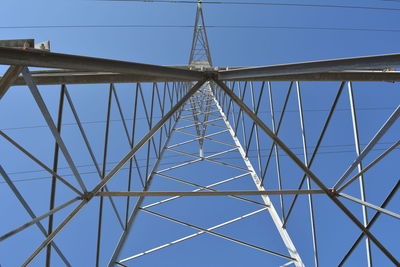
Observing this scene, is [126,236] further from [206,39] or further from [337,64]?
[206,39]

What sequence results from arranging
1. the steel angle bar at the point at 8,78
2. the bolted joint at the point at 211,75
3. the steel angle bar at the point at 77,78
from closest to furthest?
the steel angle bar at the point at 8,78, the steel angle bar at the point at 77,78, the bolted joint at the point at 211,75

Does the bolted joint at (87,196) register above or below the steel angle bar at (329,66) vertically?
below

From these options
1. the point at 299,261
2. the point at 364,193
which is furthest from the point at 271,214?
the point at 364,193

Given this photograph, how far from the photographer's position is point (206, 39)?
1923 cm

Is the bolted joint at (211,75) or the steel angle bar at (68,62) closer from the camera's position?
the steel angle bar at (68,62)

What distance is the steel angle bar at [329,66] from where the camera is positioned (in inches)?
160

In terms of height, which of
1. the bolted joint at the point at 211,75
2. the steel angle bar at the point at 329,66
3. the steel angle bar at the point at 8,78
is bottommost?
the steel angle bar at the point at 8,78

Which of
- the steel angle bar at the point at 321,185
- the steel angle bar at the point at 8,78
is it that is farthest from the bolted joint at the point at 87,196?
the steel angle bar at the point at 321,185

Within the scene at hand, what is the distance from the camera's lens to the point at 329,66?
446cm

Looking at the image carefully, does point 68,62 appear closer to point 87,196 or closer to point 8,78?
point 8,78

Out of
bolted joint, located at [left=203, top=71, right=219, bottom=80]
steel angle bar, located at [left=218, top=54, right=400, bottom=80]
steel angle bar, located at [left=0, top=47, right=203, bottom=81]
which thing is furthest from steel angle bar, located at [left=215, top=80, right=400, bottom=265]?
steel angle bar, located at [left=0, top=47, right=203, bottom=81]

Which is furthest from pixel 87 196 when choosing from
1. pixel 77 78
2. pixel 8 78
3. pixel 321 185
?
pixel 321 185

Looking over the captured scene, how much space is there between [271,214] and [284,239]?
106 cm

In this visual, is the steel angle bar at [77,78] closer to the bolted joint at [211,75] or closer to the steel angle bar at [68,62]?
the steel angle bar at [68,62]
